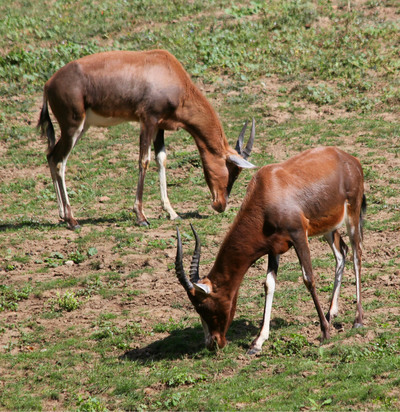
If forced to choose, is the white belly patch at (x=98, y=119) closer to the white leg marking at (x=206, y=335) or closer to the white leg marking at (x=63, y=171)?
the white leg marking at (x=63, y=171)

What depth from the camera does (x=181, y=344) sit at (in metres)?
8.45

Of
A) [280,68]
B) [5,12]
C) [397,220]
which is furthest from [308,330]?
[5,12]

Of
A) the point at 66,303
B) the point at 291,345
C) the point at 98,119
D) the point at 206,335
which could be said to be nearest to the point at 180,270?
the point at 206,335

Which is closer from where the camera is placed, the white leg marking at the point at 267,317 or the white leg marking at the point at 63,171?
the white leg marking at the point at 267,317

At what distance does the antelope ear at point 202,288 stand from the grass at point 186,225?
29.8 inches

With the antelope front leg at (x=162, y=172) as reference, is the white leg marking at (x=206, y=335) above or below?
below

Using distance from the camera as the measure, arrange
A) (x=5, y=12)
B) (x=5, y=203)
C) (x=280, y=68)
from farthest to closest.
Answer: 1. (x=5, y=12)
2. (x=280, y=68)
3. (x=5, y=203)

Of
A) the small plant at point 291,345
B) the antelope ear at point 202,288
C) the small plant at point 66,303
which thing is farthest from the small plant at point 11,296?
the small plant at point 291,345

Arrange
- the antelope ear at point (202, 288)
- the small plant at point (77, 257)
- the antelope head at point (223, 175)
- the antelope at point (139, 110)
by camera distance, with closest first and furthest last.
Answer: the antelope ear at point (202, 288) < the small plant at point (77, 257) < the antelope at point (139, 110) < the antelope head at point (223, 175)

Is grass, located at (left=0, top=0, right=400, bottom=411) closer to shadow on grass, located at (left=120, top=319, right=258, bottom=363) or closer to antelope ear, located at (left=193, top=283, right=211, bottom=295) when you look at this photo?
shadow on grass, located at (left=120, top=319, right=258, bottom=363)

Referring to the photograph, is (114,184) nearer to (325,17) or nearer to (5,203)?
(5,203)

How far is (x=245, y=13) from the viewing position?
20141 mm

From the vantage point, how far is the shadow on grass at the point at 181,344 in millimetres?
8312

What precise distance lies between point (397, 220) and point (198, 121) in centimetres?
396
